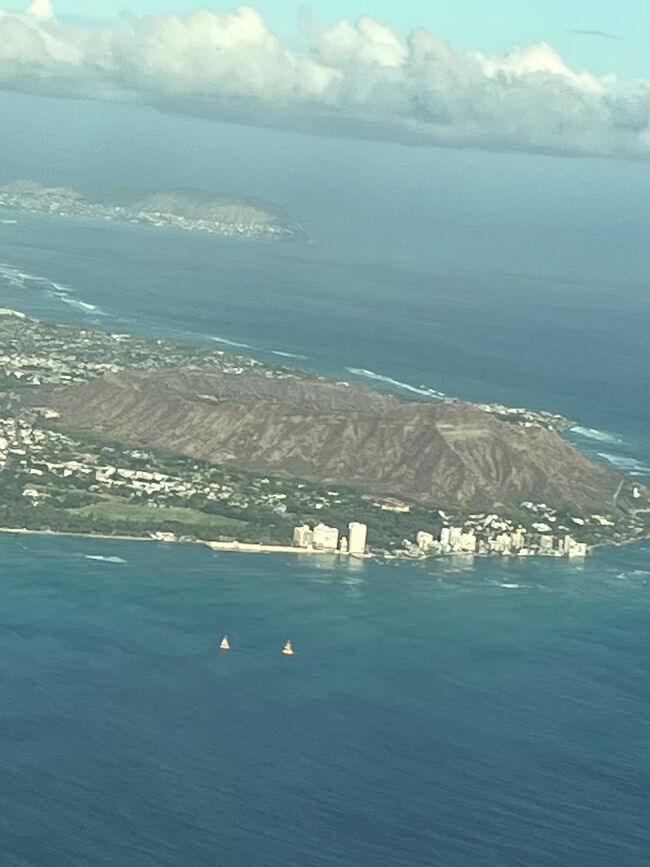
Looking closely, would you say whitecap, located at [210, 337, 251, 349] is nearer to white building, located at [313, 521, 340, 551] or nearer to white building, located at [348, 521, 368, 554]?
white building, located at [313, 521, 340, 551]

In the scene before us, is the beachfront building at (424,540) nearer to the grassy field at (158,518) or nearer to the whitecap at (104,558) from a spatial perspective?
the grassy field at (158,518)

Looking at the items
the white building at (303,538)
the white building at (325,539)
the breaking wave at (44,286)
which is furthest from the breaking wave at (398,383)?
the white building at (303,538)

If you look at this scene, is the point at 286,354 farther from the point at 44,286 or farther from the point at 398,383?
the point at 44,286

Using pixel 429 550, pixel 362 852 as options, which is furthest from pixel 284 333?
pixel 362 852

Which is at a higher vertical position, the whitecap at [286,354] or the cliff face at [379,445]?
the whitecap at [286,354]

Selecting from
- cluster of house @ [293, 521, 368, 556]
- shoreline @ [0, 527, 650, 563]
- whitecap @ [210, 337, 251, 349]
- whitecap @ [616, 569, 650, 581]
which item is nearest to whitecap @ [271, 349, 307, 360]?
whitecap @ [210, 337, 251, 349]

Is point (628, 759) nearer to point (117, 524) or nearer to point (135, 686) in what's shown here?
point (135, 686)

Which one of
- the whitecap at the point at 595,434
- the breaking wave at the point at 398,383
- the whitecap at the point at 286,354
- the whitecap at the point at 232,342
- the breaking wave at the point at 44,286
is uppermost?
the breaking wave at the point at 44,286
